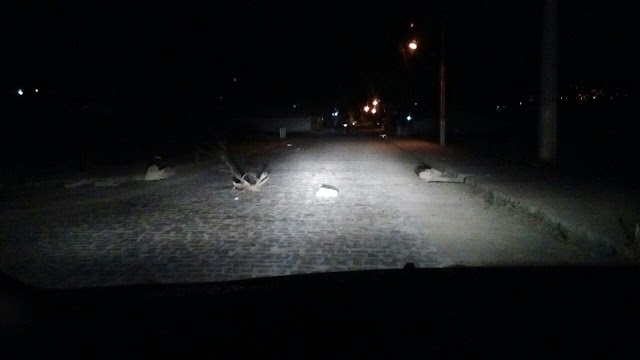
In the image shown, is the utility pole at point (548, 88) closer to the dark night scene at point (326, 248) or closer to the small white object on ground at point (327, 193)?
the dark night scene at point (326, 248)

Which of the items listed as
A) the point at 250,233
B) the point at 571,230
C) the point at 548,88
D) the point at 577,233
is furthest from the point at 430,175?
the point at 250,233

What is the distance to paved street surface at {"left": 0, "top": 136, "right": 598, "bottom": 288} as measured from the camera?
8.50 metres

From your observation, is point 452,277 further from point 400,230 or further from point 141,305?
point 400,230

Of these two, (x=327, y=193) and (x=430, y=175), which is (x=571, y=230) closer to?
(x=327, y=193)

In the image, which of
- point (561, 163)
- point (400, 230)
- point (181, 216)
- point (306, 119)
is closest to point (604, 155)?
point (561, 163)

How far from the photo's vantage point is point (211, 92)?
67.8m

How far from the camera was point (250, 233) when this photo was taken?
11086mm

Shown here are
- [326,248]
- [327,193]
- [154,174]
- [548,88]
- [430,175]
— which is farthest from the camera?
[548,88]

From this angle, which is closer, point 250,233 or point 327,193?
point 250,233

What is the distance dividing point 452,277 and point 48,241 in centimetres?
768

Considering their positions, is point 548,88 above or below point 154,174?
above

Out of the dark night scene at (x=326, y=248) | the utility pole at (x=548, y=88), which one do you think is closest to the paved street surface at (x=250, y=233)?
the dark night scene at (x=326, y=248)

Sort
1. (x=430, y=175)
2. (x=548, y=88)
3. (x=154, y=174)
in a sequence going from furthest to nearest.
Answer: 1. (x=548, y=88)
2. (x=154, y=174)
3. (x=430, y=175)

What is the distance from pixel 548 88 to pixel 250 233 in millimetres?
14488
